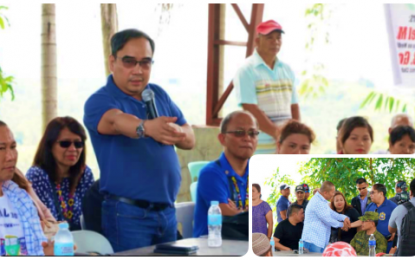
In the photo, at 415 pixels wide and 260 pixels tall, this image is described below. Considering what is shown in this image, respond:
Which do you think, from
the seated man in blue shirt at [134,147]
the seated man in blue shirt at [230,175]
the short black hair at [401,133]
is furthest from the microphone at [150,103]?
the short black hair at [401,133]

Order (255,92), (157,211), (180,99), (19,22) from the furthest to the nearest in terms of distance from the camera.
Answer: (180,99) → (19,22) → (255,92) → (157,211)

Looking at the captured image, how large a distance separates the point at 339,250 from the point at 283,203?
111 mm

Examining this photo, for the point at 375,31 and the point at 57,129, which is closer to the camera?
the point at 57,129

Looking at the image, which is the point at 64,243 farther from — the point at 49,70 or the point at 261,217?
the point at 49,70

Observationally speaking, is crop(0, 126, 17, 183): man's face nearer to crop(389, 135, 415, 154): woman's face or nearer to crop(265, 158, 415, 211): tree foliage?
crop(265, 158, 415, 211): tree foliage

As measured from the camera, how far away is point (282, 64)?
3758 mm

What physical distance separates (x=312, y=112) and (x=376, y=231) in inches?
392

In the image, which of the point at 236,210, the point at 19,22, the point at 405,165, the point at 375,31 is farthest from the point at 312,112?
→ the point at 405,165

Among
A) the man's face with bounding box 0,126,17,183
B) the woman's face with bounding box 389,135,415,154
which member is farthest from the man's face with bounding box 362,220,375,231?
the woman's face with bounding box 389,135,415,154

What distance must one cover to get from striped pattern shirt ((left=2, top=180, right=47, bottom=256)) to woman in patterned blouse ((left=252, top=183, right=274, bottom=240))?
1.59 metres

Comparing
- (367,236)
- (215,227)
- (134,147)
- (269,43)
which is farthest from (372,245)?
(269,43)

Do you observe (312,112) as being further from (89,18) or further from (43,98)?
(43,98)

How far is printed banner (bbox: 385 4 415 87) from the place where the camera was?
3.88 meters

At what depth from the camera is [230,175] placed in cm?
279
